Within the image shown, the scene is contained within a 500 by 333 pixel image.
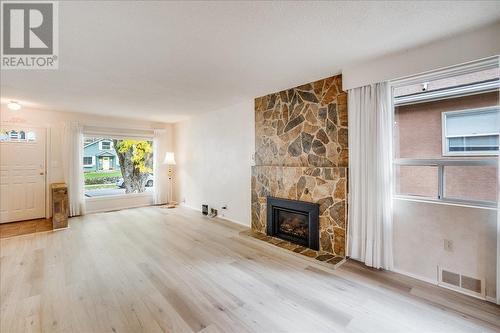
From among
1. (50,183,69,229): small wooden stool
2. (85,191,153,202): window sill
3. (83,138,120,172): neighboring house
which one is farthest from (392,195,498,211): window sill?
(83,138,120,172): neighboring house

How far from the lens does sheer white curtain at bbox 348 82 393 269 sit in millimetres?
2701

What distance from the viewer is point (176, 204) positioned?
21.8 feet

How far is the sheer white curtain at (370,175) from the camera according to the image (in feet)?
8.86

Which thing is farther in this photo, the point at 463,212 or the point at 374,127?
the point at 374,127

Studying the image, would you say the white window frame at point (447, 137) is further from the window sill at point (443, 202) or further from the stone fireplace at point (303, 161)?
the stone fireplace at point (303, 161)

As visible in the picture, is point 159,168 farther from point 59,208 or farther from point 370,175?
point 370,175

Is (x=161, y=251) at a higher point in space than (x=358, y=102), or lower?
lower

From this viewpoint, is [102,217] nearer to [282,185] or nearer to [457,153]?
[282,185]

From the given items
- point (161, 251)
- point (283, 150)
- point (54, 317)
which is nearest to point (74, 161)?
point (161, 251)

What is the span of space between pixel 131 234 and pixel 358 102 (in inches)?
163

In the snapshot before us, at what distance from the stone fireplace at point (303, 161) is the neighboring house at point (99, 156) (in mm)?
4177

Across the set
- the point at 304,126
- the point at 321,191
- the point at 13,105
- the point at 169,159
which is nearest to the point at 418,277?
the point at 321,191

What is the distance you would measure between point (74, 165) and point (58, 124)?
0.98 meters

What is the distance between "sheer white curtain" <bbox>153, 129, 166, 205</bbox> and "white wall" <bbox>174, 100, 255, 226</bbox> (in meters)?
0.44
